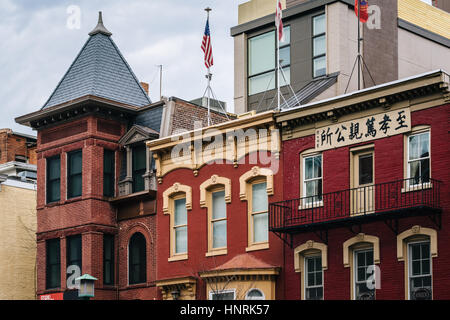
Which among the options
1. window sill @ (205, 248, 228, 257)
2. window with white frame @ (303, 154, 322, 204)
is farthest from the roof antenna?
window with white frame @ (303, 154, 322, 204)

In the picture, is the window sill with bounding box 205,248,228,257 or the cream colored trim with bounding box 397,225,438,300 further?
the window sill with bounding box 205,248,228,257

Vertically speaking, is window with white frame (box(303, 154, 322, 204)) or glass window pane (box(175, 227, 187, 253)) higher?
window with white frame (box(303, 154, 322, 204))

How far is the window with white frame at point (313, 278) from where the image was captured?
3061 cm

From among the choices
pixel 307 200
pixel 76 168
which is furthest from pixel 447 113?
pixel 76 168

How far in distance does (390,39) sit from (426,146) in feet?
40.1

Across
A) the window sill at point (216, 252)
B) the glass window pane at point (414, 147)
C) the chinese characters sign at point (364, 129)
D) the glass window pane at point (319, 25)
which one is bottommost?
the window sill at point (216, 252)

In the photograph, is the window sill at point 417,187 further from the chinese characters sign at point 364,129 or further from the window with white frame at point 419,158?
the chinese characters sign at point 364,129

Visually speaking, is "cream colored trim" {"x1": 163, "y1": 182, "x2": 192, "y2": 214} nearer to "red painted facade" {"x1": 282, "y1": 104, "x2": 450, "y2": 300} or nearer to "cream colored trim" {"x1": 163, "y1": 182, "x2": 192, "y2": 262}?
"cream colored trim" {"x1": 163, "y1": 182, "x2": 192, "y2": 262}

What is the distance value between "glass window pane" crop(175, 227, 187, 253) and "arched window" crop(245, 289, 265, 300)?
409cm

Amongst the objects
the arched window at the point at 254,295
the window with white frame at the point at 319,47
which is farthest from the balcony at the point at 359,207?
the window with white frame at the point at 319,47

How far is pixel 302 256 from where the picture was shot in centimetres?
3114

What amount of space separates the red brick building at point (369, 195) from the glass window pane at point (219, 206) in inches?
109

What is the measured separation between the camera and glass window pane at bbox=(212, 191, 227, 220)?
34.0m

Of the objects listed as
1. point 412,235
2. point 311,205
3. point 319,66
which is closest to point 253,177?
point 311,205
